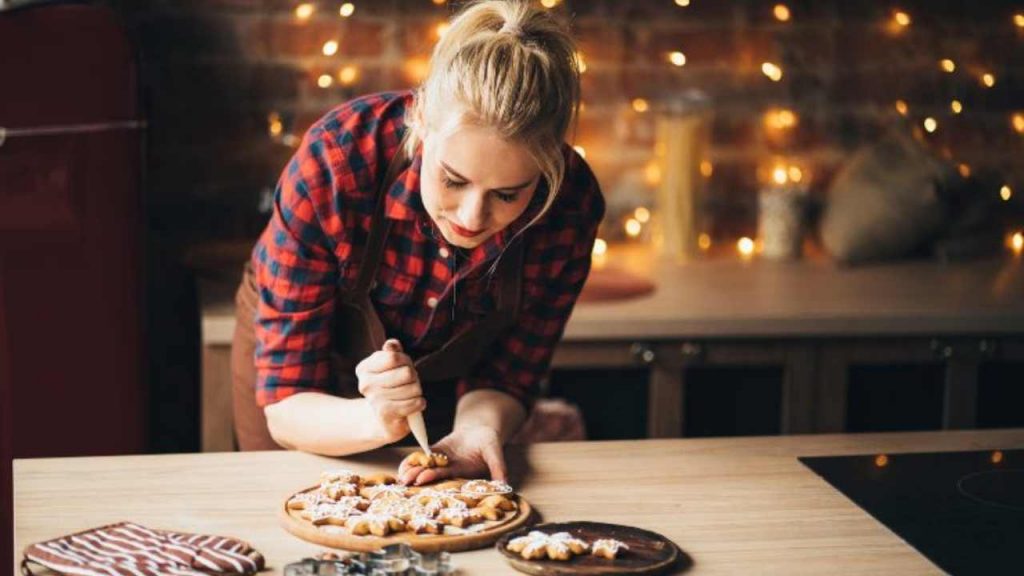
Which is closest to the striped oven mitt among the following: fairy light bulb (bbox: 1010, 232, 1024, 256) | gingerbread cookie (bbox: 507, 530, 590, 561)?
gingerbread cookie (bbox: 507, 530, 590, 561)

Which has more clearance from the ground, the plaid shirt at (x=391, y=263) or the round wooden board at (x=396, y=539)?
the plaid shirt at (x=391, y=263)

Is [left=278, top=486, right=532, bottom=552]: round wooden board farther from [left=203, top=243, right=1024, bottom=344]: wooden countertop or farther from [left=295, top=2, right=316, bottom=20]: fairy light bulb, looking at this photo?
[left=295, top=2, right=316, bottom=20]: fairy light bulb

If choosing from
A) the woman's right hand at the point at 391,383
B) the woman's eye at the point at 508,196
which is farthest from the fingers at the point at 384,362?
the woman's eye at the point at 508,196

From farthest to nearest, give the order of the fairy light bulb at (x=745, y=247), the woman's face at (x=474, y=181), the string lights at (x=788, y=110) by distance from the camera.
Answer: the fairy light bulb at (x=745, y=247) → the string lights at (x=788, y=110) → the woman's face at (x=474, y=181)

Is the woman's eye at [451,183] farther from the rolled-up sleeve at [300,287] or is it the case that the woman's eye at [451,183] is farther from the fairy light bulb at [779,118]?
the fairy light bulb at [779,118]

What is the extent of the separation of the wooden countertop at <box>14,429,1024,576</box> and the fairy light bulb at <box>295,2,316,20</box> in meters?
1.64

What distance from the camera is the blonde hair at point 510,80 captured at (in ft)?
5.20

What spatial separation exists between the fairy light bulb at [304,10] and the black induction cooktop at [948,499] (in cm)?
182

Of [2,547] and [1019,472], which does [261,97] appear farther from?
[1019,472]

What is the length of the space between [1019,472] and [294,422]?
92cm

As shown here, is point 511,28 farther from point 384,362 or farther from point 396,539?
point 396,539

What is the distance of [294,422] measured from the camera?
1769 mm

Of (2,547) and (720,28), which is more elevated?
(720,28)

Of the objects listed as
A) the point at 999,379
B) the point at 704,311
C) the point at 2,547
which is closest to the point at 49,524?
the point at 2,547
